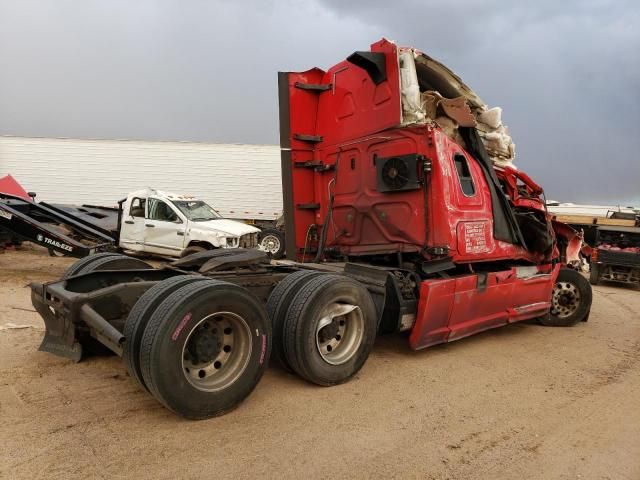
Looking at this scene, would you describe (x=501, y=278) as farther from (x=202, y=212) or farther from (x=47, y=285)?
(x=202, y=212)

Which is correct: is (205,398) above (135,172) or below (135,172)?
below

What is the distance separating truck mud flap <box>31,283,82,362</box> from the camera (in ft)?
11.5

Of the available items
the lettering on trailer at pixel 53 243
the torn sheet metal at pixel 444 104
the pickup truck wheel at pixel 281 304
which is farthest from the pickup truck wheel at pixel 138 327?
the lettering on trailer at pixel 53 243

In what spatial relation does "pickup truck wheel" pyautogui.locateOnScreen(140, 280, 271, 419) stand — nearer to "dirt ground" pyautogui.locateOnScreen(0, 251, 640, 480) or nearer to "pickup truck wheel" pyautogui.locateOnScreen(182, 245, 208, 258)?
"dirt ground" pyautogui.locateOnScreen(0, 251, 640, 480)

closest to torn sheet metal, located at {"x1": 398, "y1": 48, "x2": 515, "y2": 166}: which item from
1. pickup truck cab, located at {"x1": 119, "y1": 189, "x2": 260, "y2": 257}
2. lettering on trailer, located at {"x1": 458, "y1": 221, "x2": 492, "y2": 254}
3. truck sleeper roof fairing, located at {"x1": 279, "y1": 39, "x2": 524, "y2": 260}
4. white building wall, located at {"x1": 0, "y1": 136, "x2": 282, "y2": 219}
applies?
truck sleeper roof fairing, located at {"x1": 279, "y1": 39, "x2": 524, "y2": 260}

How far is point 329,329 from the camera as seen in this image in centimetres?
396

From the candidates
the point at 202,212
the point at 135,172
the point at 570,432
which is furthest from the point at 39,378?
the point at 135,172

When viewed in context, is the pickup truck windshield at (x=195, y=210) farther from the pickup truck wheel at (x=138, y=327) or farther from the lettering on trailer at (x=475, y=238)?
the pickup truck wheel at (x=138, y=327)

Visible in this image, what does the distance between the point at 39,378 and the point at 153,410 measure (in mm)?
1174

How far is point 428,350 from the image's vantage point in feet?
16.8

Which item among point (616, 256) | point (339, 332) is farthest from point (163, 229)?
point (616, 256)

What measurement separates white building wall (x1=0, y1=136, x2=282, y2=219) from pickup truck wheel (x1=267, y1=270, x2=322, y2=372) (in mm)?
11206

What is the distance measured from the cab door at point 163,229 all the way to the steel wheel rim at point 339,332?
7.77 metres

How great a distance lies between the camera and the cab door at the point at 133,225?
1149 cm
